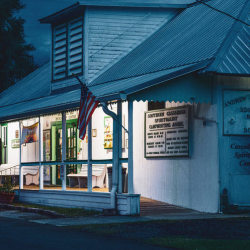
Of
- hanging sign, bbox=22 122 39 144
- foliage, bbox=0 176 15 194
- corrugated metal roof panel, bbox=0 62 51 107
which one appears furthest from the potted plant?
corrugated metal roof panel, bbox=0 62 51 107

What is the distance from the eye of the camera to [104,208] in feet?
47.1

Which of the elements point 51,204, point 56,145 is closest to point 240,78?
point 51,204

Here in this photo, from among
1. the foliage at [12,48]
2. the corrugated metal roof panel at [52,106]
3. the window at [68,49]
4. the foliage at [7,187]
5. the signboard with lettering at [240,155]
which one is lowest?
the foliage at [7,187]

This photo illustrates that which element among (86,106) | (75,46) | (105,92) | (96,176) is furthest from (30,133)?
(105,92)

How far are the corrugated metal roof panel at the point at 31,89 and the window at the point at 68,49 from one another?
1.42 m

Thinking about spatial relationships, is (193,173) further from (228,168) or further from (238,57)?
(238,57)

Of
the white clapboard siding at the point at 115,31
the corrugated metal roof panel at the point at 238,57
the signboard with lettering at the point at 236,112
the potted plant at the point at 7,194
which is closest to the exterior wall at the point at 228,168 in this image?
the signboard with lettering at the point at 236,112

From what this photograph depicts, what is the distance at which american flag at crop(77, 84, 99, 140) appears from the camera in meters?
13.8

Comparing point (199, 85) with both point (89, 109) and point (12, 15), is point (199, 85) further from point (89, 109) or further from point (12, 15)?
point (12, 15)

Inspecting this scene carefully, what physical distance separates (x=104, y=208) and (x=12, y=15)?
2949 centimetres

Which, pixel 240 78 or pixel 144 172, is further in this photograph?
pixel 144 172

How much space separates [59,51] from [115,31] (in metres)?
2.25

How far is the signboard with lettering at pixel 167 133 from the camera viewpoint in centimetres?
1521

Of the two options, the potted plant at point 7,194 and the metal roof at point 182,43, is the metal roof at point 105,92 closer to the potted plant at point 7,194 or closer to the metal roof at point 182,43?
the metal roof at point 182,43
